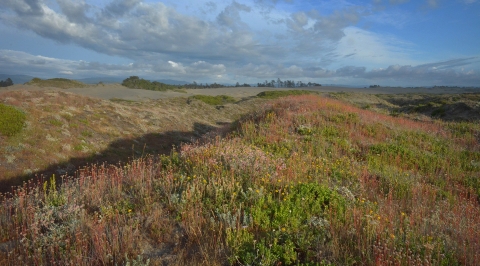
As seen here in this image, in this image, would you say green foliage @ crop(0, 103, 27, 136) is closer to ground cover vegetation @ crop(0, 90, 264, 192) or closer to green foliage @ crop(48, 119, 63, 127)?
ground cover vegetation @ crop(0, 90, 264, 192)

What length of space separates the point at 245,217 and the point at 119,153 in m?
15.7

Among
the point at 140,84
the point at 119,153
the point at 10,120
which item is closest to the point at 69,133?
the point at 10,120

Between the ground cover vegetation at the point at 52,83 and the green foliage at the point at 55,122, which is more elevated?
the ground cover vegetation at the point at 52,83

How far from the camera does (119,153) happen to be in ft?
59.3

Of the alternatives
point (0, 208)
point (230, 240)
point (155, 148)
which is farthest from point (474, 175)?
point (155, 148)

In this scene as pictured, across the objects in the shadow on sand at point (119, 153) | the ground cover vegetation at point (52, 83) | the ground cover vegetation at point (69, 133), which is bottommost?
the shadow on sand at point (119, 153)

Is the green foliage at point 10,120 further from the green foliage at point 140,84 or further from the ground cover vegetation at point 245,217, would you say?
the green foliage at point 140,84

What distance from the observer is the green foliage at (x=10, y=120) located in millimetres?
14979

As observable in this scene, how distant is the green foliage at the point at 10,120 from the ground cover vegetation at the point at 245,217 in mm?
11737

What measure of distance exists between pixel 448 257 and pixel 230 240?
9.35 feet

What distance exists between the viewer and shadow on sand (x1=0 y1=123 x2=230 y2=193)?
12.5m

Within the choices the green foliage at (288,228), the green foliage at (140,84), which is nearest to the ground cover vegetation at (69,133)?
the green foliage at (288,228)

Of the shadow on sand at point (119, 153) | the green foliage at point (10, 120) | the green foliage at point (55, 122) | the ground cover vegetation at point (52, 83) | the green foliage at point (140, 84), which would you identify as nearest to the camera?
the shadow on sand at point (119, 153)

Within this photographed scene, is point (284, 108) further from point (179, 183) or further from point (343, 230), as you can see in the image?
point (343, 230)
